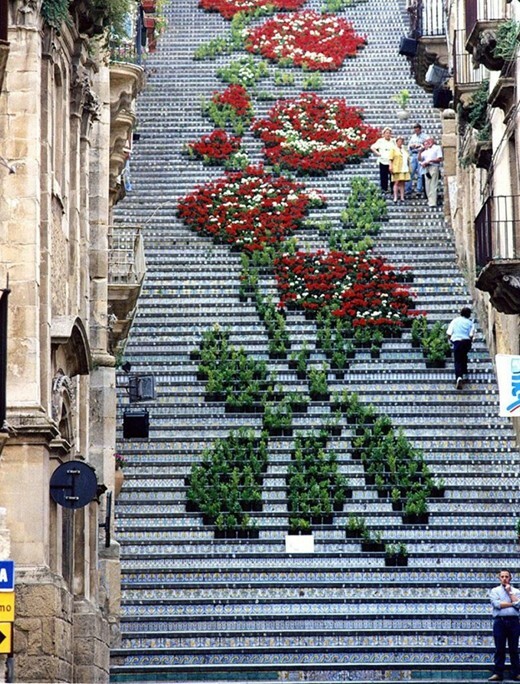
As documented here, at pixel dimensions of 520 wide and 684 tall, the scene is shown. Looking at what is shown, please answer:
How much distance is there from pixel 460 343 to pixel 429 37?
464 inches

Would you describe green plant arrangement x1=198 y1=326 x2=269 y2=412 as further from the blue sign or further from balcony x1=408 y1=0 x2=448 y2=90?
the blue sign

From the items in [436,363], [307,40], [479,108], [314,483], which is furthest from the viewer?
[307,40]

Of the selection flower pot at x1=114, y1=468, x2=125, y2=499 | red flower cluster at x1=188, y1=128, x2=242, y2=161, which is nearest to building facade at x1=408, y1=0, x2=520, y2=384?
red flower cluster at x1=188, y1=128, x2=242, y2=161

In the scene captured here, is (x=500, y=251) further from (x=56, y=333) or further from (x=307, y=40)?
(x=307, y=40)

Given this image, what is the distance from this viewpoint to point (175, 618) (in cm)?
2981

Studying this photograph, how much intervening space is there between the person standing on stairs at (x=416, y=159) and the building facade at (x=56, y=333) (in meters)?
13.2

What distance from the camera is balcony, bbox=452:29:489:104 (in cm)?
3859

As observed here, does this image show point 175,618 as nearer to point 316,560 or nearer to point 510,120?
point 316,560

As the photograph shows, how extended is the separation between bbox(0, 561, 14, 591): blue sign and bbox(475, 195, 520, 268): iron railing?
14167mm

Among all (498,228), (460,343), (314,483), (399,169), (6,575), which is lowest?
(6,575)

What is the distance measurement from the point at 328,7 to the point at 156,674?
30287 millimetres

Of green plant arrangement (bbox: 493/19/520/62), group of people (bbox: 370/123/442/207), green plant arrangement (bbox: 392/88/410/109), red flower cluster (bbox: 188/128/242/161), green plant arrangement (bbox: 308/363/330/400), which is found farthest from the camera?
green plant arrangement (bbox: 392/88/410/109)

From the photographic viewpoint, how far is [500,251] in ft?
108

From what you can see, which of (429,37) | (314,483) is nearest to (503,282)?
(314,483)
